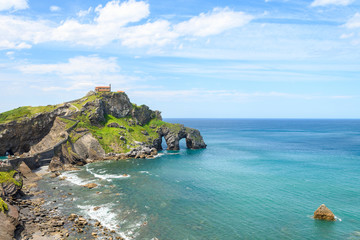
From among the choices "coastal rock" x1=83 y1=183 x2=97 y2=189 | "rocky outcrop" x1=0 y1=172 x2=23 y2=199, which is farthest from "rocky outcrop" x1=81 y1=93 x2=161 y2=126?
"rocky outcrop" x1=0 y1=172 x2=23 y2=199

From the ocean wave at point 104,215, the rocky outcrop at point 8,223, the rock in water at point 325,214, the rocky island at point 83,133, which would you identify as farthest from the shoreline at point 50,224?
the rock in water at point 325,214

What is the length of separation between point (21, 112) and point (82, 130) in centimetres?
3388

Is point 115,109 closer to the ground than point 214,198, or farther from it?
farther from it

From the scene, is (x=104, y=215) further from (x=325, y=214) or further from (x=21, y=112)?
(x=21, y=112)

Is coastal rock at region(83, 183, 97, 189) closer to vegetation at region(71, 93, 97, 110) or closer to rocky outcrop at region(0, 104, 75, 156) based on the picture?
rocky outcrop at region(0, 104, 75, 156)

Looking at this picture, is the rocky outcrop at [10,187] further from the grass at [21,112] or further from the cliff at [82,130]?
the grass at [21,112]

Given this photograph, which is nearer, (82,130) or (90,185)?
(90,185)

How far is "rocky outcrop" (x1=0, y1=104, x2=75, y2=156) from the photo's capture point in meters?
108

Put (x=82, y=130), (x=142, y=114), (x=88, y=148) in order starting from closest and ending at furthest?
(x=88, y=148) < (x=82, y=130) < (x=142, y=114)

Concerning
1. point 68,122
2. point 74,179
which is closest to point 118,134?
point 68,122

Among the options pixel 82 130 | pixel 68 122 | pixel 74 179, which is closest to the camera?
pixel 74 179

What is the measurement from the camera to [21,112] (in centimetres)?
11631

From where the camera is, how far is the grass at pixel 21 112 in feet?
366

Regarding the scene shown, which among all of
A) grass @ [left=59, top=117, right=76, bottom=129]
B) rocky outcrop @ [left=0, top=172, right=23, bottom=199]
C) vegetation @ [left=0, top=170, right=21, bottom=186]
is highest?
grass @ [left=59, top=117, right=76, bottom=129]
